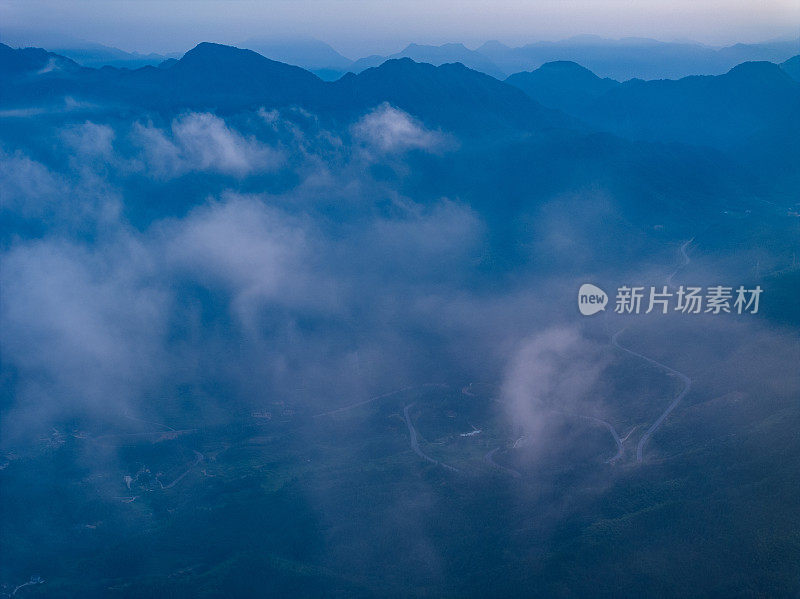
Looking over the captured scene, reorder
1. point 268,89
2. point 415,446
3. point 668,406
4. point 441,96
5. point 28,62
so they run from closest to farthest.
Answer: point 668,406 → point 415,446 → point 28,62 → point 268,89 → point 441,96

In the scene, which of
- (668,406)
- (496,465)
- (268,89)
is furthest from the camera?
(268,89)

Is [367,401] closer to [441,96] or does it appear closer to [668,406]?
[668,406]

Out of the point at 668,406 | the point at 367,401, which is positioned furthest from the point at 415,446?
the point at 668,406

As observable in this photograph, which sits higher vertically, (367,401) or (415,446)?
(367,401)

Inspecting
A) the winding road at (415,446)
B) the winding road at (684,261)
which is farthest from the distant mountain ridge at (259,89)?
the winding road at (415,446)

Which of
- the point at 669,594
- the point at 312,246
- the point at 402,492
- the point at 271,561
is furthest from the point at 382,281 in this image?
the point at 669,594

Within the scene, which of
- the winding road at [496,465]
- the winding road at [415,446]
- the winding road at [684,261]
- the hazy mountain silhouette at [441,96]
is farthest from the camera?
the hazy mountain silhouette at [441,96]

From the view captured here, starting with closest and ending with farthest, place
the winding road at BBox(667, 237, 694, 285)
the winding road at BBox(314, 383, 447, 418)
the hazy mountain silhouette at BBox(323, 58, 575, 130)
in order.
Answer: the winding road at BBox(314, 383, 447, 418) < the winding road at BBox(667, 237, 694, 285) < the hazy mountain silhouette at BBox(323, 58, 575, 130)

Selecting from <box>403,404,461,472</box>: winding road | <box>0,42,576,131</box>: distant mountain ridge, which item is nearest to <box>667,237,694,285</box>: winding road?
<box>403,404,461,472</box>: winding road

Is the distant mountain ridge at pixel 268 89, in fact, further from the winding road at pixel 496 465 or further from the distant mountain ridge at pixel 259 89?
the winding road at pixel 496 465

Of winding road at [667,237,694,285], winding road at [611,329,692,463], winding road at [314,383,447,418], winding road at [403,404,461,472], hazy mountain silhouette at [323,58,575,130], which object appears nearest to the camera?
winding road at [611,329,692,463]

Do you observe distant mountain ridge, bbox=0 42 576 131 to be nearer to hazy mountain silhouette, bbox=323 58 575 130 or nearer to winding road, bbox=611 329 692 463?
hazy mountain silhouette, bbox=323 58 575 130
